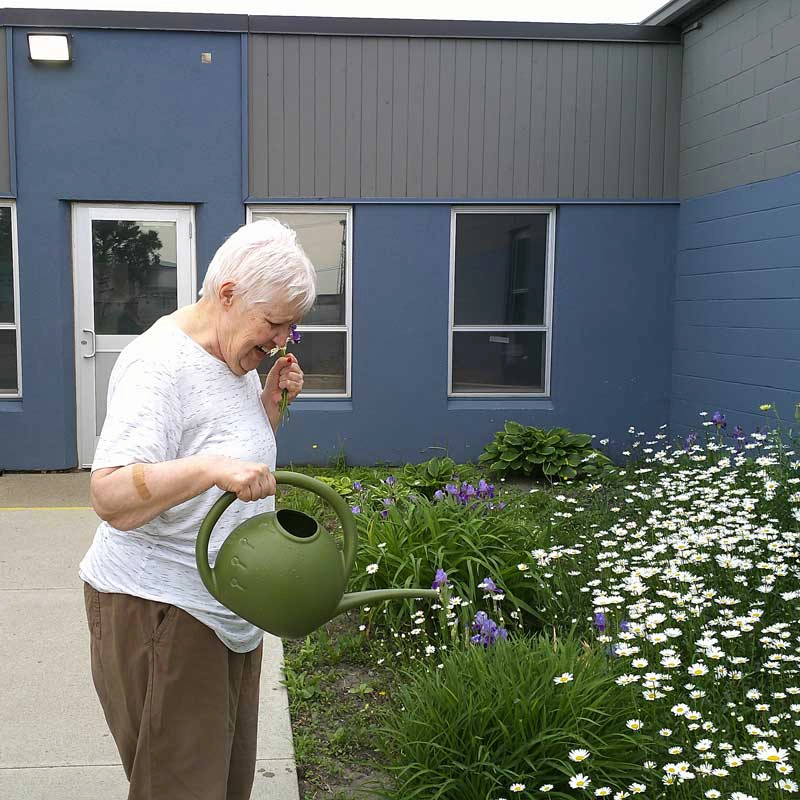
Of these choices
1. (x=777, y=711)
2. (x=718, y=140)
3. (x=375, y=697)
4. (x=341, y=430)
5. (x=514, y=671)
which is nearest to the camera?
(x=514, y=671)

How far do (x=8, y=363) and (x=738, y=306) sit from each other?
19.9 ft

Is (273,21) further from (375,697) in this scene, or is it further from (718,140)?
A: (375,697)

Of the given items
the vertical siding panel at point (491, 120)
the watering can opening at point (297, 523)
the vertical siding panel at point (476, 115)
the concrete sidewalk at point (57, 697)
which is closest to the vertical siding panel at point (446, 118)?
the vertical siding panel at point (476, 115)

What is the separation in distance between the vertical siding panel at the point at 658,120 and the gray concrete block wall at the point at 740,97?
0.17 m

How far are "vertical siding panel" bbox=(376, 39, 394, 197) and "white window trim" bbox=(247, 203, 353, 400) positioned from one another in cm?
37

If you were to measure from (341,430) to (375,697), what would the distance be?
15.5 ft

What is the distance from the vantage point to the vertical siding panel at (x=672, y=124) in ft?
26.1

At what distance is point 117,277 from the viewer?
306 inches

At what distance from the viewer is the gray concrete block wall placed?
652cm

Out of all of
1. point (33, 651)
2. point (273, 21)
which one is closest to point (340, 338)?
point (273, 21)

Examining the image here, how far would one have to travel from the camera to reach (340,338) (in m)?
8.03

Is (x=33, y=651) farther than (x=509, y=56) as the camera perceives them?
No

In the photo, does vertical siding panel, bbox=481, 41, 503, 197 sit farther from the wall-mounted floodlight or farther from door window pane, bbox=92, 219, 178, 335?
the wall-mounted floodlight

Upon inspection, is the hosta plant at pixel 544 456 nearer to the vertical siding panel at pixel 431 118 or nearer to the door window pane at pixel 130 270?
the vertical siding panel at pixel 431 118
